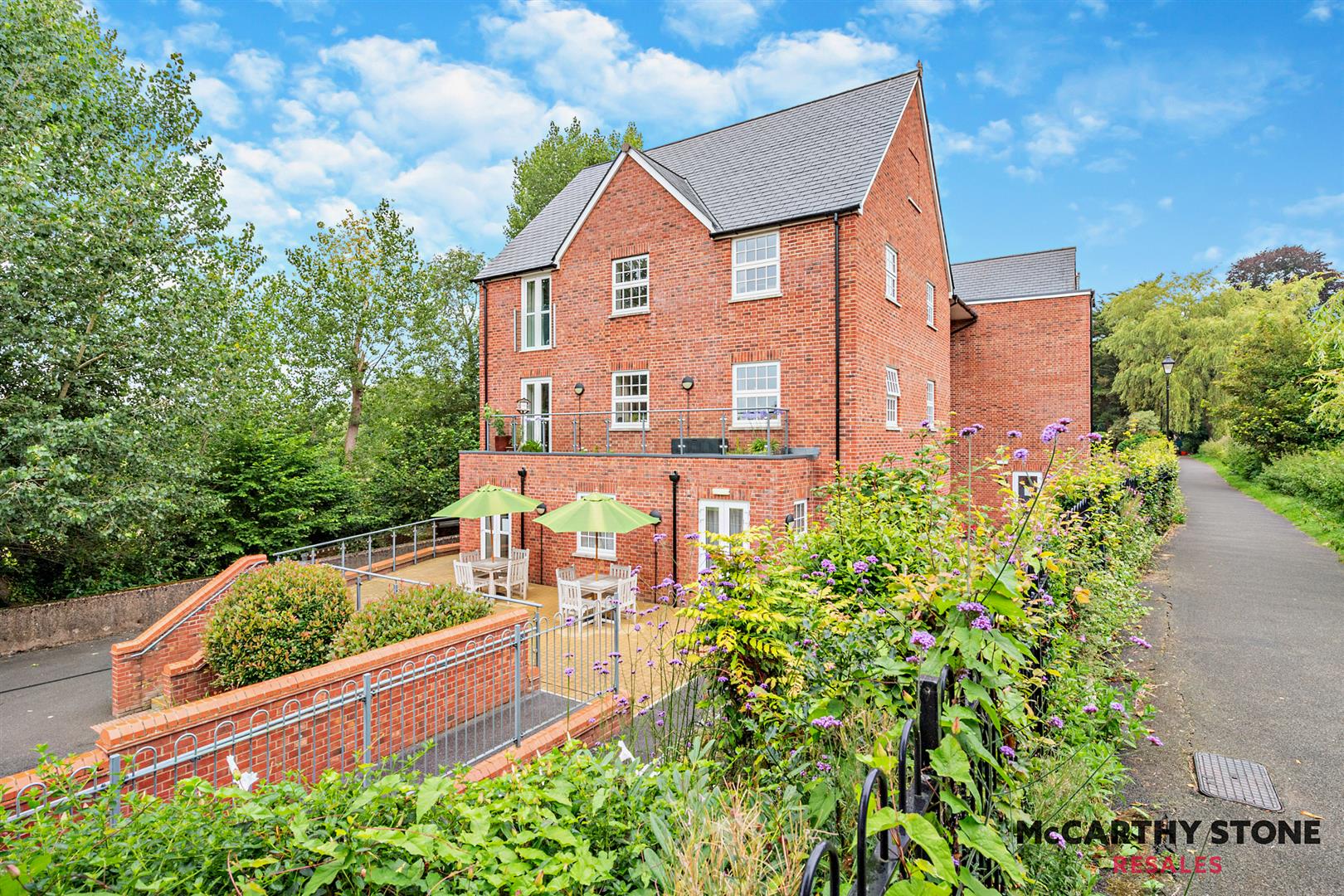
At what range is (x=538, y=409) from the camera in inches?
723

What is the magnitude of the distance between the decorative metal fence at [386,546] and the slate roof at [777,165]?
8892 millimetres

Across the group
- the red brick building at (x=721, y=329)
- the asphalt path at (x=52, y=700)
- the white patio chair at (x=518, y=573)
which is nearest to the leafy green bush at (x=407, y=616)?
the asphalt path at (x=52, y=700)

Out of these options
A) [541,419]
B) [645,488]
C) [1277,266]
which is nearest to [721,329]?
[645,488]

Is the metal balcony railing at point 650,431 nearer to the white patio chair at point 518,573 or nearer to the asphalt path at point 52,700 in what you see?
the white patio chair at point 518,573

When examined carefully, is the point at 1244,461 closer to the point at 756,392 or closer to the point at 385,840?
the point at 756,392

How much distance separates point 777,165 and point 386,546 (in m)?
17.3

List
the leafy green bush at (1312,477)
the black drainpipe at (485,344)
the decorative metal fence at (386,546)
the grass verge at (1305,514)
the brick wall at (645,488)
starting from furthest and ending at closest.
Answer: the black drainpipe at (485,344) → the decorative metal fence at (386,546) → the leafy green bush at (1312,477) → the grass verge at (1305,514) → the brick wall at (645,488)

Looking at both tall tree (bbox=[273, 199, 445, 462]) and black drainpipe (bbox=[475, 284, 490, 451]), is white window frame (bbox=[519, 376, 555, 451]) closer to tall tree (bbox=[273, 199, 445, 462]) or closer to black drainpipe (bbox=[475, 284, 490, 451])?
black drainpipe (bbox=[475, 284, 490, 451])

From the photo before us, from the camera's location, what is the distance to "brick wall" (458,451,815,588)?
12.2m

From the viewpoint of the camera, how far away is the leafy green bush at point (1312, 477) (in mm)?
16094

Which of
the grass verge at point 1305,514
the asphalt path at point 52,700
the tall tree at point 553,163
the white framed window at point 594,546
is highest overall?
the tall tree at point 553,163

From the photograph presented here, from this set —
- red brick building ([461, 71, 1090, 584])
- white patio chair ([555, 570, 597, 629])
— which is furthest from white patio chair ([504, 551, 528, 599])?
white patio chair ([555, 570, 597, 629])

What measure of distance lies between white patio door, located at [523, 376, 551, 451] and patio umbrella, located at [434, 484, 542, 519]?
14.0 ft

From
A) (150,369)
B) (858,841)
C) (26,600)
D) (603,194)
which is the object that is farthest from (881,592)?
(26,600)
